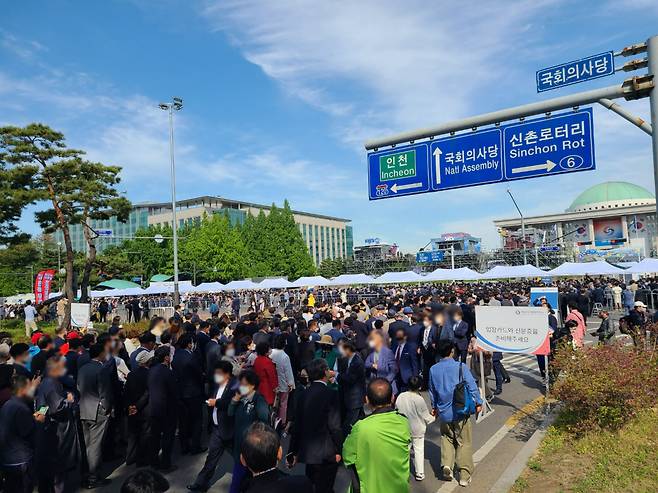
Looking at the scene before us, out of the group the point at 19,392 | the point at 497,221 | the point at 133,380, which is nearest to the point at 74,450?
the point at 133,380

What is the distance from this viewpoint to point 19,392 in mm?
5020

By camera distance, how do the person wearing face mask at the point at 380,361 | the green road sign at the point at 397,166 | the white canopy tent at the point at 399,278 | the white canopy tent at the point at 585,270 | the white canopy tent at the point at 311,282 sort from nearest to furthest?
the person wearing face mask at the point at 380,361, the green road sign at the point at 397,166, the white canopy tent at the point at 585,270, the white canopy tent at the point at 399,278, the white canopy tent at the point at 311,282

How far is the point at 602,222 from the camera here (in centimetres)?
11250

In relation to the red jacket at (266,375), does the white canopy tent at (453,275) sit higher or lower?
higher

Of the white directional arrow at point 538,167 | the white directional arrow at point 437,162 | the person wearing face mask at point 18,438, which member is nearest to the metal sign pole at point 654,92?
the white directional arrow at point 538,167

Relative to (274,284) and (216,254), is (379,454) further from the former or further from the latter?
(216,254)

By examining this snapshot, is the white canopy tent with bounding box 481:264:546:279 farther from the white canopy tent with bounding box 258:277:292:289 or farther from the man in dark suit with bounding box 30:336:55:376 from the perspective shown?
the man in dark suit with bounding box 30:336:55:376

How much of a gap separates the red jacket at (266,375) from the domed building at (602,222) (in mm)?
97350

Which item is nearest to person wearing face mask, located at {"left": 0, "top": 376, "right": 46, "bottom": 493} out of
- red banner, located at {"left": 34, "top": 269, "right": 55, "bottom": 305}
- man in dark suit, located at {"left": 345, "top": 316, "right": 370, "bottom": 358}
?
man in dark suit, located at {"left": 345, "top": 316, "right": 370, "bottom": 358}

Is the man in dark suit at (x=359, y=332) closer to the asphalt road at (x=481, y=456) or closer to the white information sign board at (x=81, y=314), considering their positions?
the asphalt road at (x=481, y=456)

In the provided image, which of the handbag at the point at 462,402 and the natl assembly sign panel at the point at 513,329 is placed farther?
the natl assembly sign panel at the point at 513,329

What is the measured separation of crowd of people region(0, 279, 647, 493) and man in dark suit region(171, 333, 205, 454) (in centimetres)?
2

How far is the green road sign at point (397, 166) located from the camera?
10.7m

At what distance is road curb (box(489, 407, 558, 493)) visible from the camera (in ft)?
17.7
